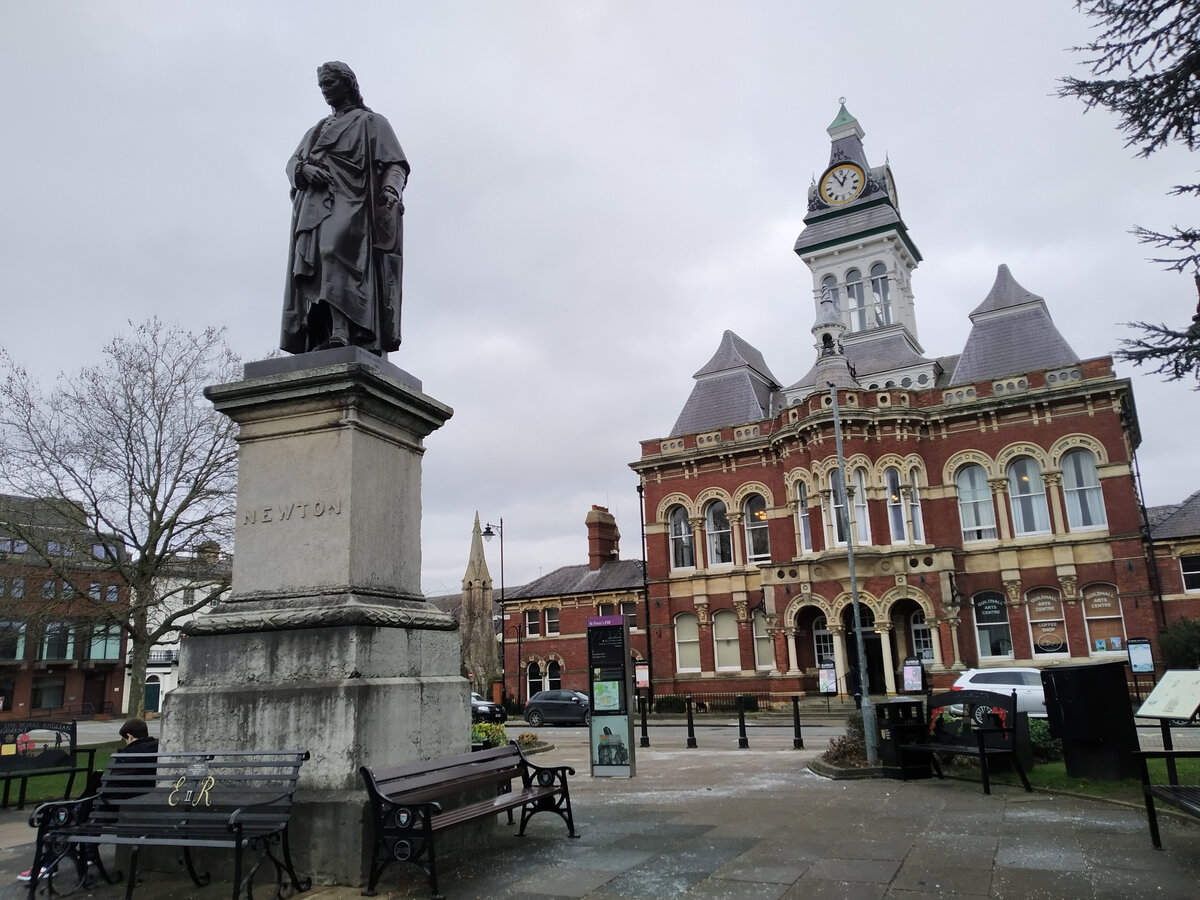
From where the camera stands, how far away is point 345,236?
278 inches

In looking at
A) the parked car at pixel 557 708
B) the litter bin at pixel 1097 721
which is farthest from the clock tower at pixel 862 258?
the litter bin at pixel 1097 721

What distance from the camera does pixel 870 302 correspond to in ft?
155

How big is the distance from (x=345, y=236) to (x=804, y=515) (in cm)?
3113

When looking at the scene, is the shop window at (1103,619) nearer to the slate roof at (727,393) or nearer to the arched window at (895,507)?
the arched window at (895,507)

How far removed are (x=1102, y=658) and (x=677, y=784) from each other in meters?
25.8

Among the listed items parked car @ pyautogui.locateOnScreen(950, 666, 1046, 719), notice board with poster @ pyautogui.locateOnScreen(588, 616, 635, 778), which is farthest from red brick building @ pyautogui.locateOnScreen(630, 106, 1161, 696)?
notice board with poster @ pyautogui.locateOnScreen(588, 616, 635, 778)


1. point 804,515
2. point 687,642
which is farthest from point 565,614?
point 804,515

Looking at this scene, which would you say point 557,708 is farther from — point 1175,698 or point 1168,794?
point 1168,794

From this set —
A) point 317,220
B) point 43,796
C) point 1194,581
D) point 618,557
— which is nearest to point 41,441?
point 43,796

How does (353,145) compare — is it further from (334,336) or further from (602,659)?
(602,659)

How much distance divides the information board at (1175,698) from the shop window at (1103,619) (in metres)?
26.1

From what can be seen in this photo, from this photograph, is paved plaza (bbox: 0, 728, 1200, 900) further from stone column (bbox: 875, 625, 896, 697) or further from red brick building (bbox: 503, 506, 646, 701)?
red brick building (bbox: 503, 506, 646, 701)

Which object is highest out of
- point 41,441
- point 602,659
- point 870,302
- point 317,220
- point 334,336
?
point 870,302

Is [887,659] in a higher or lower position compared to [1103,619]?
lower
